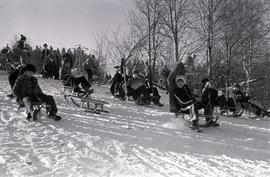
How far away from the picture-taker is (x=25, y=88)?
7.68 metres

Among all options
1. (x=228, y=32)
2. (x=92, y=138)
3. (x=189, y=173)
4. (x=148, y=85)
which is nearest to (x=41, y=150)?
(x=92, y=138)

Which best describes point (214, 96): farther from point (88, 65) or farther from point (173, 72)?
point (88, 65)

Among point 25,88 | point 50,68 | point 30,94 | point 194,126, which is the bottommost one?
point 194,126

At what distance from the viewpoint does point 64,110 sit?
916cm

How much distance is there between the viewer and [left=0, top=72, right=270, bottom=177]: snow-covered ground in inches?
191

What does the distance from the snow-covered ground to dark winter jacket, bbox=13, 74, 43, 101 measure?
554 mm

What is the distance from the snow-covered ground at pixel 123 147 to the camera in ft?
15.9

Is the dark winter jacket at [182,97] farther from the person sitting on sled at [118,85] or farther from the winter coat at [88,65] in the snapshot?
the winter coat at [88,65]

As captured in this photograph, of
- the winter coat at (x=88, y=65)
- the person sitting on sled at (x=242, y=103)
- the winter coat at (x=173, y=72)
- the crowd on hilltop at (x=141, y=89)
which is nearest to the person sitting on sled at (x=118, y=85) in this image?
the crowd on hilltop at (x=141, y=89)

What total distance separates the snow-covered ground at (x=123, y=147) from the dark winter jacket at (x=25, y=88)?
55 centimetres

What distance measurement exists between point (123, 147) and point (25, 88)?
3.07 m

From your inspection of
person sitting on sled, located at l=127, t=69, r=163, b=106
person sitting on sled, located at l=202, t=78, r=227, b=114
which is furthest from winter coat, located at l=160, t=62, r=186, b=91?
person sitting on sled, located at l=127, t=69, r=163, b=106

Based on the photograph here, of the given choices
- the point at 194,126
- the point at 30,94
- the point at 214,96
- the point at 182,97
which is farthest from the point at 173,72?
the point at 30,94

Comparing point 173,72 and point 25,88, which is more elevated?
point 173,72
